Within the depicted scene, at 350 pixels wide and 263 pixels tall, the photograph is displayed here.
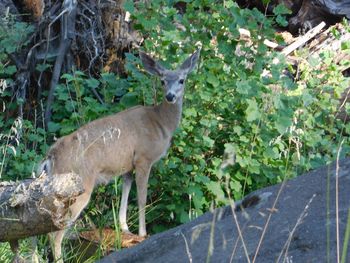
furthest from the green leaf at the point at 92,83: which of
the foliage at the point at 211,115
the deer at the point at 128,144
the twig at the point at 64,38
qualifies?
the twig at the point at 64,38

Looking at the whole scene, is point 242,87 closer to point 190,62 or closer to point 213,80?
point 213,80

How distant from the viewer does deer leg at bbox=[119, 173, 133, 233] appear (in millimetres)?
8580

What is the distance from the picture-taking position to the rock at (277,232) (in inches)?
161

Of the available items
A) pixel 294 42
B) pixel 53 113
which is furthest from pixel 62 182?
pixel 294 42

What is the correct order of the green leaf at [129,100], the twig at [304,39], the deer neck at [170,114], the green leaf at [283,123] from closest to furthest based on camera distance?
the green leaf at [283,123]
the deer neck at [170,114]
the green leaf at [129,100]
the twig at [304,39]

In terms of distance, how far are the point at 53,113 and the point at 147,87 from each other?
4.51ft

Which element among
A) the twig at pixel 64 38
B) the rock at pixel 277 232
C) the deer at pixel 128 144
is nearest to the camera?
the rock at pixel 277 232

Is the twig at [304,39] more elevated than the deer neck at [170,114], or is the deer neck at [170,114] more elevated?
the deer neck at [170,114]

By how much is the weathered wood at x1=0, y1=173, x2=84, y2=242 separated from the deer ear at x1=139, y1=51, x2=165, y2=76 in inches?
174

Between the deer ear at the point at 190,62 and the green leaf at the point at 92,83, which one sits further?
the green leaf at the point at 92,83

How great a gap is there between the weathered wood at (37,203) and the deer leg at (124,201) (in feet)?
12.4

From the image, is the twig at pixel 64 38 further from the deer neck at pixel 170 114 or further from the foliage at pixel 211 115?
the deer neck at pixel 170 114

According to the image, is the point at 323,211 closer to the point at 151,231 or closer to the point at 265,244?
the point at 265,244

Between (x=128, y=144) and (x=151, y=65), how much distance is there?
832 millimetres
